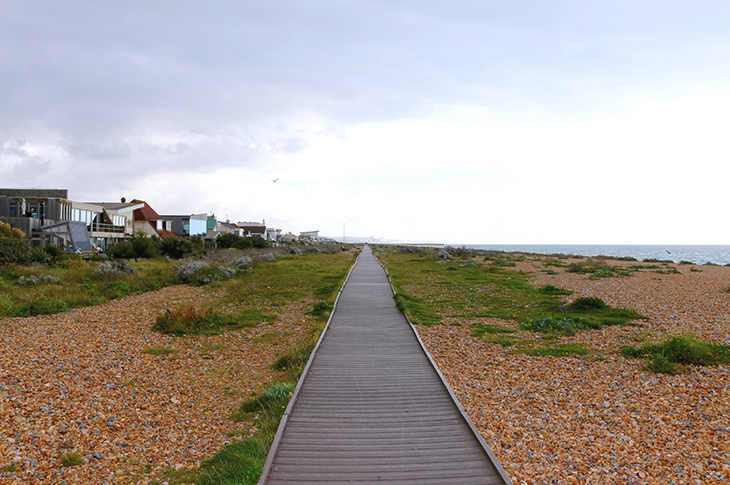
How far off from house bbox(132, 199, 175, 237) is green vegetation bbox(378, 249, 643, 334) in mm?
42199

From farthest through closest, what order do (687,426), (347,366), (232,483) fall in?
1. (347,366)
2. (687,426)
3. (232,483)

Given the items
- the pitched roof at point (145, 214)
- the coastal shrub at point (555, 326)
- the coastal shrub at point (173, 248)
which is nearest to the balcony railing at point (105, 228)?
the coastal shrub at point (173, 248)

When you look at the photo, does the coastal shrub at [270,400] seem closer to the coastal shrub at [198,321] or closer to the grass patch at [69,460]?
the grass patch at [69,460]

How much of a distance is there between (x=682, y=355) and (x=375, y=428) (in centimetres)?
711

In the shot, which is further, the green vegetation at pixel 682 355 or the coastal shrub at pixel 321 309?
the coastal shrub at pixel 321 309

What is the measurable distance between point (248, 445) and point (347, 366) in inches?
129

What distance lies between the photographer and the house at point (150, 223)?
2167 inches

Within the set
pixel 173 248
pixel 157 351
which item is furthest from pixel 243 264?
pixel 157 351

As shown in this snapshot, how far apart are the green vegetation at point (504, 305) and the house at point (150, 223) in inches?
1661

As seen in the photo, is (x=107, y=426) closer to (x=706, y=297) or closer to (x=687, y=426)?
(x=687, y=426)

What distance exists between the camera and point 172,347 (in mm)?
11328

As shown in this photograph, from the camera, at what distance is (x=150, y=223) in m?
57.5

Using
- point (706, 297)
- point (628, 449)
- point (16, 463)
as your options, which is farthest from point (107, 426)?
point (706, 297)

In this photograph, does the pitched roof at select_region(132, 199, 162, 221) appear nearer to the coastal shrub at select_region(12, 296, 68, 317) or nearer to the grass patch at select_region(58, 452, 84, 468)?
the coastal shrub at select_region(12, 296, 68, 317)
